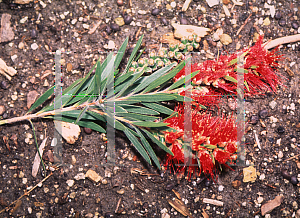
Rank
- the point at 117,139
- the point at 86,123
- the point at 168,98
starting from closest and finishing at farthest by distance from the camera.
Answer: the point at 168,98 < the point at 86,123 < the point at 117,139

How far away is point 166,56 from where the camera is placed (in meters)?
1.24

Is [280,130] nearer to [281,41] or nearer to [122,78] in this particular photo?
[281,41]

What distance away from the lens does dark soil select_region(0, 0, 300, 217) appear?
1.26 meters

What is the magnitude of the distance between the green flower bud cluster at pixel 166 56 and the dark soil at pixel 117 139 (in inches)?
5.2

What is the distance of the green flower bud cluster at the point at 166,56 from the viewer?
1172 millimetres

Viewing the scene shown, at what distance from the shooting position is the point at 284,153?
4.32 feet

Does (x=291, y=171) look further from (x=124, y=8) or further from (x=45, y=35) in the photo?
(x=45, y=35)

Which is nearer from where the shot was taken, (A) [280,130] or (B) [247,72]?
(B) [247,72]

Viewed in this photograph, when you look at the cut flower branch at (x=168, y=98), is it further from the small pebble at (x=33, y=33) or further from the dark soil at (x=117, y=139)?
the small pebble at (x=33, y=33)

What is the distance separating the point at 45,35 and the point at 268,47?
124cm

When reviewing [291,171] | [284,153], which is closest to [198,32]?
[284,153]

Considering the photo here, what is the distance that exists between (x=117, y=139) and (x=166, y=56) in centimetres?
52

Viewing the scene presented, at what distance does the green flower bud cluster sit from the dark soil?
5.2 inches

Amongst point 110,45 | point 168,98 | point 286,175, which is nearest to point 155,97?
point 168,98
